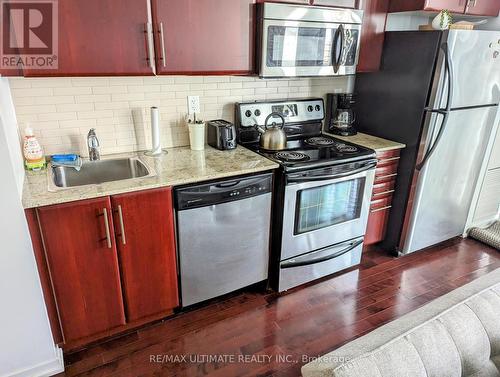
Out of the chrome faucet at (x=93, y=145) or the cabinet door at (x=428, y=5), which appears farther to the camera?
the cabinet door at (x=428, y=5)

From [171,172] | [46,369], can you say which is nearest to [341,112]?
[171,172]

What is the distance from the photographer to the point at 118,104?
211cm

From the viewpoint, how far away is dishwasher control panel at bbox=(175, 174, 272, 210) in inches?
71.9

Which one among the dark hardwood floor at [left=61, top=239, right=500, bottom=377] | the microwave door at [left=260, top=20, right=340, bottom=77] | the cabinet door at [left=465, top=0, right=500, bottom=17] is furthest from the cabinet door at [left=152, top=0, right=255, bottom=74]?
the cabinet door at [left=465, top=0, right=500, bottom=17]

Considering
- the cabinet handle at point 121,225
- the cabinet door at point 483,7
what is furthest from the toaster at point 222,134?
the cabinet door at point 483,7

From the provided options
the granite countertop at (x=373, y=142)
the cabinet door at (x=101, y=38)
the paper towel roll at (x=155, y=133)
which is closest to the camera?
the cabinet door at (x=101, y=38)

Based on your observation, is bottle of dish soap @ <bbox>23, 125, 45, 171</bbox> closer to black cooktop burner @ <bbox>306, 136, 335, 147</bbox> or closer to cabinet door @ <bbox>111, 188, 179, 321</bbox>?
cabinet door @ <bbox>111, 188, 179, 321</bbox>

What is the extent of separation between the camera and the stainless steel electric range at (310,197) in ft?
6.97

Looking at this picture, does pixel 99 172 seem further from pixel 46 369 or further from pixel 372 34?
pixel 372 34

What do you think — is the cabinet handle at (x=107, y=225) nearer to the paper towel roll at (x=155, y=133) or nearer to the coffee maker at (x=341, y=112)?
the paper towel roll at (x=155, y=133)

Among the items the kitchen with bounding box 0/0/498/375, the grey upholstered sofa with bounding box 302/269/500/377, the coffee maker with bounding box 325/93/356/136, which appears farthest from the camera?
the coffee maker with bounding box 325/93/356/136

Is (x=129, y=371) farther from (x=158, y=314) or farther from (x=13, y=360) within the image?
(x=13, y=360)

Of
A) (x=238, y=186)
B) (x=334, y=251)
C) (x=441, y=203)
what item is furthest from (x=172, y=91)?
(x=441, y=203)

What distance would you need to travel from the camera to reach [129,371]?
178 centimetres
